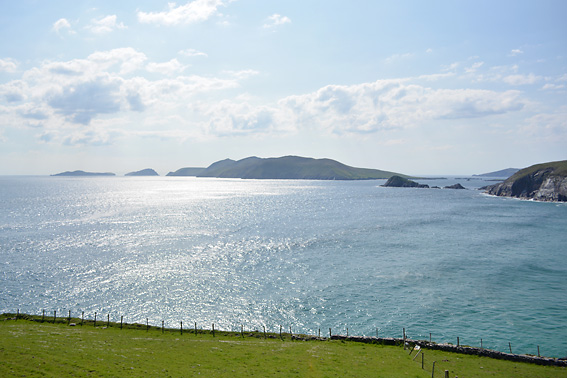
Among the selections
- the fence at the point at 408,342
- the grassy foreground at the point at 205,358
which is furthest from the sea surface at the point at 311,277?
the grassy foreground at the point at 205,358

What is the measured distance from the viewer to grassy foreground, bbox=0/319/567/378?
32.5 metres

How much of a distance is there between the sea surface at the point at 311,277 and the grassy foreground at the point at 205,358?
325 inches

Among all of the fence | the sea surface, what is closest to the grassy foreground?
the fence

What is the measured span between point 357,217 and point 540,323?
113213mm

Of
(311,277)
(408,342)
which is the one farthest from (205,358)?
(311,277)

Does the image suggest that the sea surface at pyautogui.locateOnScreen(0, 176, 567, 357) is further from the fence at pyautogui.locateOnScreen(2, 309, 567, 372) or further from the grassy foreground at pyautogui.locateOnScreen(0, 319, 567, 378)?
the grassy foreground at pyautogui.locateOnScreen(0, 319, 567, 378)

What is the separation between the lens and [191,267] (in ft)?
270

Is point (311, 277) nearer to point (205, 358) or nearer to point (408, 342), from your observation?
point (408, 342)

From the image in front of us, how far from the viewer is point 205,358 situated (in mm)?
37656

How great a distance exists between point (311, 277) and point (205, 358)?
129ft

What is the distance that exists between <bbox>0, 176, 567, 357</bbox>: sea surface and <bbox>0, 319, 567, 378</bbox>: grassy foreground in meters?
8.25

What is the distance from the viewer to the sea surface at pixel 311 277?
174ft

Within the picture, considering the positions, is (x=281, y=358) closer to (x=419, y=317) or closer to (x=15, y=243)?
(x=419, y=317)

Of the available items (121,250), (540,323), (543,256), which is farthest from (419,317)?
(121,250)
